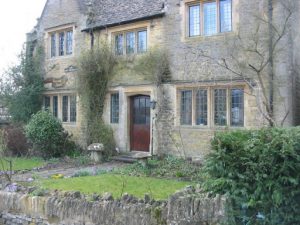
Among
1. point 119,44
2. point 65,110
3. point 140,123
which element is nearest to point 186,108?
point 140,123

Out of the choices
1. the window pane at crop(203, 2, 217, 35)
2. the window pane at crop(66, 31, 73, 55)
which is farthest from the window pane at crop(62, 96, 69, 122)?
the window pane at crop(203, 2, 217, 35)

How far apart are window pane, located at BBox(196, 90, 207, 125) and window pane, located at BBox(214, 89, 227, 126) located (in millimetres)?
458

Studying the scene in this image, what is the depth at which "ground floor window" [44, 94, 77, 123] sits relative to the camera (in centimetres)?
1825

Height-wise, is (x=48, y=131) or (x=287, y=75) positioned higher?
(x=287, y=75)

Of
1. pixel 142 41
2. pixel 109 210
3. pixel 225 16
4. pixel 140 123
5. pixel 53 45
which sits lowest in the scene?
pixel 109 210

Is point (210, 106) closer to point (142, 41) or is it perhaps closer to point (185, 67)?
point (185, 67)

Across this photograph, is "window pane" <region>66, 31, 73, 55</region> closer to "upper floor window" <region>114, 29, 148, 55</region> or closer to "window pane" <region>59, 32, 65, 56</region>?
Result: "window pane" <region>59, 32, 65, 56</region>

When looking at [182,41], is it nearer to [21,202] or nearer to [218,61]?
[218,61]

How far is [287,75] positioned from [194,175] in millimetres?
4370

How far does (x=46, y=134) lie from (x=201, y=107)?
661 centimetres

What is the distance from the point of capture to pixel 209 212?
16.6 ft

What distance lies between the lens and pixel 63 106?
1875 cm

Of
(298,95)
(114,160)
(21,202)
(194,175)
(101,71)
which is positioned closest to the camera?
(21,202)

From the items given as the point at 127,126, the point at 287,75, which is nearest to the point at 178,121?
the point at 127,126
